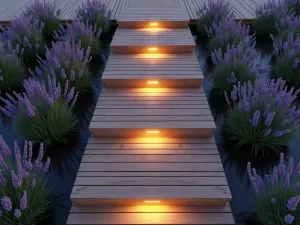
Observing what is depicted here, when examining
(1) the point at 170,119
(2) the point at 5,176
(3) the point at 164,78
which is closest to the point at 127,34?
(3) the point at 164,78

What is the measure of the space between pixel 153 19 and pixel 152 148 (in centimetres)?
371

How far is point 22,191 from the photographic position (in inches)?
96.0

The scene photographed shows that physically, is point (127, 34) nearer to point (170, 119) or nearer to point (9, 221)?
point (170, 119)

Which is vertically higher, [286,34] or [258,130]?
[286,34]

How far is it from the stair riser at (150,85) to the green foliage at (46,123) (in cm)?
102

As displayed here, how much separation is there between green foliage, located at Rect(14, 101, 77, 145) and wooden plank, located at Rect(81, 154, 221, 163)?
0.56 metres

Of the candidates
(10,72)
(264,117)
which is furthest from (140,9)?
(264,117)

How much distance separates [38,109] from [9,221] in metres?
1.32

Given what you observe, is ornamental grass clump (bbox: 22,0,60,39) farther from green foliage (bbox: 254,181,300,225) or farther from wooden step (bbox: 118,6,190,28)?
green foliage (bbox: 254,181,300,225)

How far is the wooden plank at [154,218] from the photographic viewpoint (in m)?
2.54

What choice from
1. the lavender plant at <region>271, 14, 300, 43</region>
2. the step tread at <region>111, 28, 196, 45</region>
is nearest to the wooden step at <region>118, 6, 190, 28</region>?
the step tread at <region>111, 28, 196, 45</region>

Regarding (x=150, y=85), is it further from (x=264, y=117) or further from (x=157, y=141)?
(x=264, y=117)

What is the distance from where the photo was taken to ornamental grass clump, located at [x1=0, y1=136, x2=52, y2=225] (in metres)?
2.28

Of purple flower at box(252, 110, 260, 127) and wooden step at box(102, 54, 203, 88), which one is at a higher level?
purple flower at box(252, 110, 260, 127)
